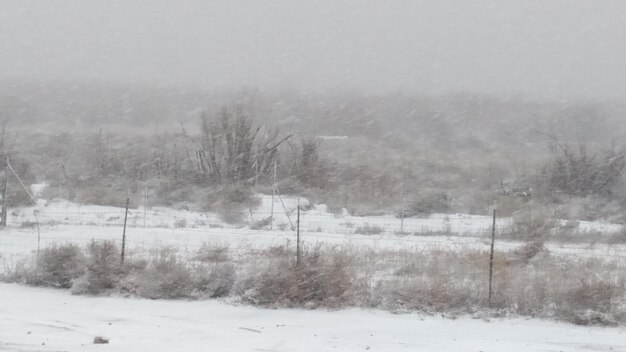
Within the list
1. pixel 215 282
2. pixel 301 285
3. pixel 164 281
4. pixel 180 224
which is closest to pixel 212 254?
pixel 215 282

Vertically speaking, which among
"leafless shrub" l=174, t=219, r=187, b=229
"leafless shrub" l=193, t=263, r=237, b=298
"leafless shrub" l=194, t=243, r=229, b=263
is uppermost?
"leafless shrub" l=174, t=219, r=187, b=229

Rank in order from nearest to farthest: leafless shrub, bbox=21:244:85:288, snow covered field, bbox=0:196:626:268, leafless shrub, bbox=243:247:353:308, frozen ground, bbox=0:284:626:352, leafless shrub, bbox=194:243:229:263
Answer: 1. frozen ground, bbox=0:284:626:352
2. leafless shrub, bbox=243:247:353:308
3. leafless shrub, bbox=21:244:85:288
4. leafless shrub, bbox=194:243:229:263
5. snow covered field, bbox=0:196:626:268

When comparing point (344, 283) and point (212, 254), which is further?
point (212, 254)

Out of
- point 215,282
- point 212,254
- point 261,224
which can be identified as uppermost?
point 261,224

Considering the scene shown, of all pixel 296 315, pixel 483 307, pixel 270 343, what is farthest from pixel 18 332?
pixel 483 307

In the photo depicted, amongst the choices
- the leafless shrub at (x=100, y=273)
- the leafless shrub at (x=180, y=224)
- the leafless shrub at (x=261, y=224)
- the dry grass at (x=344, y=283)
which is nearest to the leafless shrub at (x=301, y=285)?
the dry grass at (x=344, y=283)

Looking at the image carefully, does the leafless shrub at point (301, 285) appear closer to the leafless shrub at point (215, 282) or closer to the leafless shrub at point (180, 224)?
the leafless shrub at point (215, 282)

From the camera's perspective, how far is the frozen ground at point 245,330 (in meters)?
9.48

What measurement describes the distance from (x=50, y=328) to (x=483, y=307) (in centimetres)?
716

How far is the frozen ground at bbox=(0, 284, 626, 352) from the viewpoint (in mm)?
9484

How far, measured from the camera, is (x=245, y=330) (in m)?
10.6

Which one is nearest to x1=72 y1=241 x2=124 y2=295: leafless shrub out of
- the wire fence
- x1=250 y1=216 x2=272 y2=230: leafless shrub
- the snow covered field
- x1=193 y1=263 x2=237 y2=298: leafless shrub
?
the snow covered field

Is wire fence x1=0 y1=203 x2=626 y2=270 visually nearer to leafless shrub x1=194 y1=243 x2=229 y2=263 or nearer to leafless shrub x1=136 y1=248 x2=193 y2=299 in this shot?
leafless shrub x1=194 y1=243 x2=229 y2=263

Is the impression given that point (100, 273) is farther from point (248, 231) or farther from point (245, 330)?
point (248, 231)
